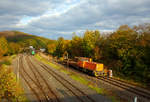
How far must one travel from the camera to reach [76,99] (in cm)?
1112

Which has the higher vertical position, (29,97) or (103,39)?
(103,39)

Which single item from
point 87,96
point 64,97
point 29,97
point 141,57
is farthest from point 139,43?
point 29,97

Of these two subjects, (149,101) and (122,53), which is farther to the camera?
(122,53)

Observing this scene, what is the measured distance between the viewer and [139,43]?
19359 millimetres

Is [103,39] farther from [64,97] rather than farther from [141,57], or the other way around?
[64,97]

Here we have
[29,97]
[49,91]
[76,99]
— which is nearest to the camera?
[76,99]

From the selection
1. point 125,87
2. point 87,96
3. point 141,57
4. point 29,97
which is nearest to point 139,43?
point 141,57

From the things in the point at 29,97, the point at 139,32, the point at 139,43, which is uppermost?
the point at 139,32

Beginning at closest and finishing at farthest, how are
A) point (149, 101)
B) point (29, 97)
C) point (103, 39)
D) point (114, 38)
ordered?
point (149, 101) → point (29, 97) → point (114, 38) → point (103, 39)

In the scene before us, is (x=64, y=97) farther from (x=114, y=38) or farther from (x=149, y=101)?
(x=114, y=38)

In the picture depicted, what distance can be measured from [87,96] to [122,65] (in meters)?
11.9

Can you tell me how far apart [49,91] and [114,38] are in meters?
15.0

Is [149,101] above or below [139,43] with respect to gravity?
below

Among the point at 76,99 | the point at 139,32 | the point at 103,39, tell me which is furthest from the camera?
the point at 103,39
